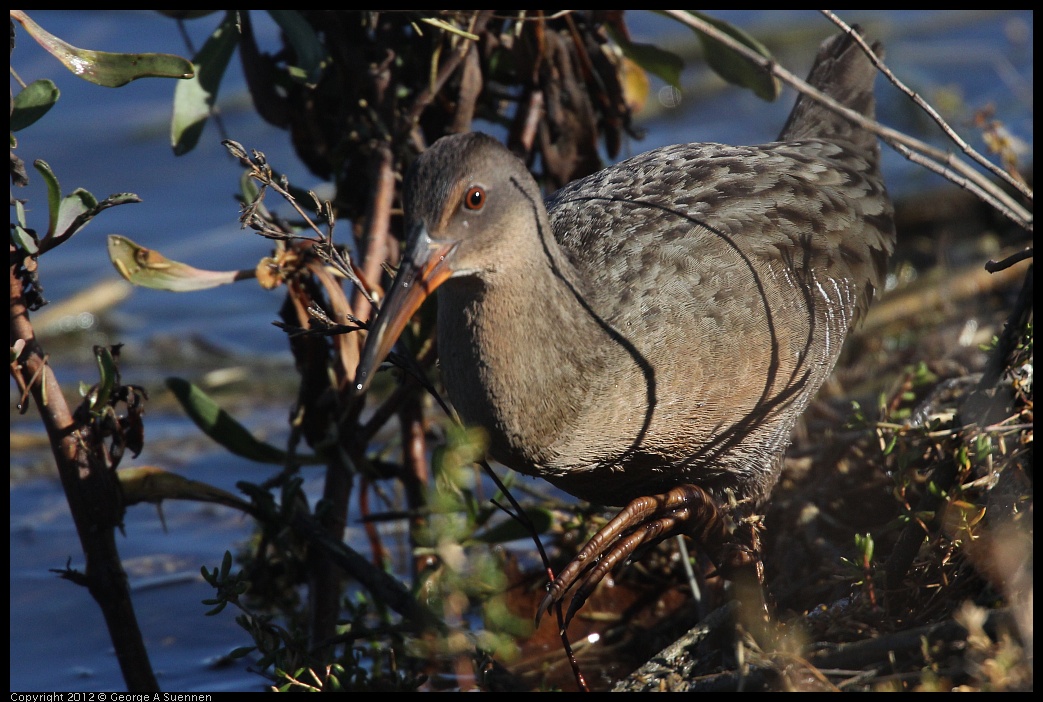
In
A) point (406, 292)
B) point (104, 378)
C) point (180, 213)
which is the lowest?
point (180, 213)

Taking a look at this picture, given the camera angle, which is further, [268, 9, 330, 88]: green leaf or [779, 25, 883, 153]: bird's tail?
[779, 25, 883, 153]: bird's tail

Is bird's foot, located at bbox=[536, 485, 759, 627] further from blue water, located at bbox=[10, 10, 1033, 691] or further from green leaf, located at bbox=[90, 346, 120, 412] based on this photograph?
blue water, located at bbox=[10, 10, 1033, 691]

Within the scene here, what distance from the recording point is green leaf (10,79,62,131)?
2.94 metres

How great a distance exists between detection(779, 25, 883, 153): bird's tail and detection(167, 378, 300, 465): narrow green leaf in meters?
2.14

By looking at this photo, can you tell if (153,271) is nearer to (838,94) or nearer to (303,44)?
(303,44)

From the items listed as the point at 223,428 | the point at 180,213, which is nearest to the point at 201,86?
the point at 223,428

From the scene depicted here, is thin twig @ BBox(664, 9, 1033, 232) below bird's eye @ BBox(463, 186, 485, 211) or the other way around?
the other way around

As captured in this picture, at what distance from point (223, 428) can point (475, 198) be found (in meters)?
1.28

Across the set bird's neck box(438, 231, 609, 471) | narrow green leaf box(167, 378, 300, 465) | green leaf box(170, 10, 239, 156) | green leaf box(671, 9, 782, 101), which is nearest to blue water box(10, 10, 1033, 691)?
green leaf box(671, 9, 782, 101)

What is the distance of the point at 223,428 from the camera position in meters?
3.58

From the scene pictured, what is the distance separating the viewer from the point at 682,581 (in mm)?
3867

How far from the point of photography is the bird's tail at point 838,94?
411 centimetres

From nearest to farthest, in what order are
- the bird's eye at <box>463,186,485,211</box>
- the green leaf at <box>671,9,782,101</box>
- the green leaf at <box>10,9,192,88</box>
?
the bird's eye at <box>463,186,485,211</box> < the green leaf at <box>10,9,192,88</box> < the green leaf at <box>671,9,782,101</box>

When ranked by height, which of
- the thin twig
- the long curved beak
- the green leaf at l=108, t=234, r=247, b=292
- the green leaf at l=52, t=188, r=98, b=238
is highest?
the thin twig
